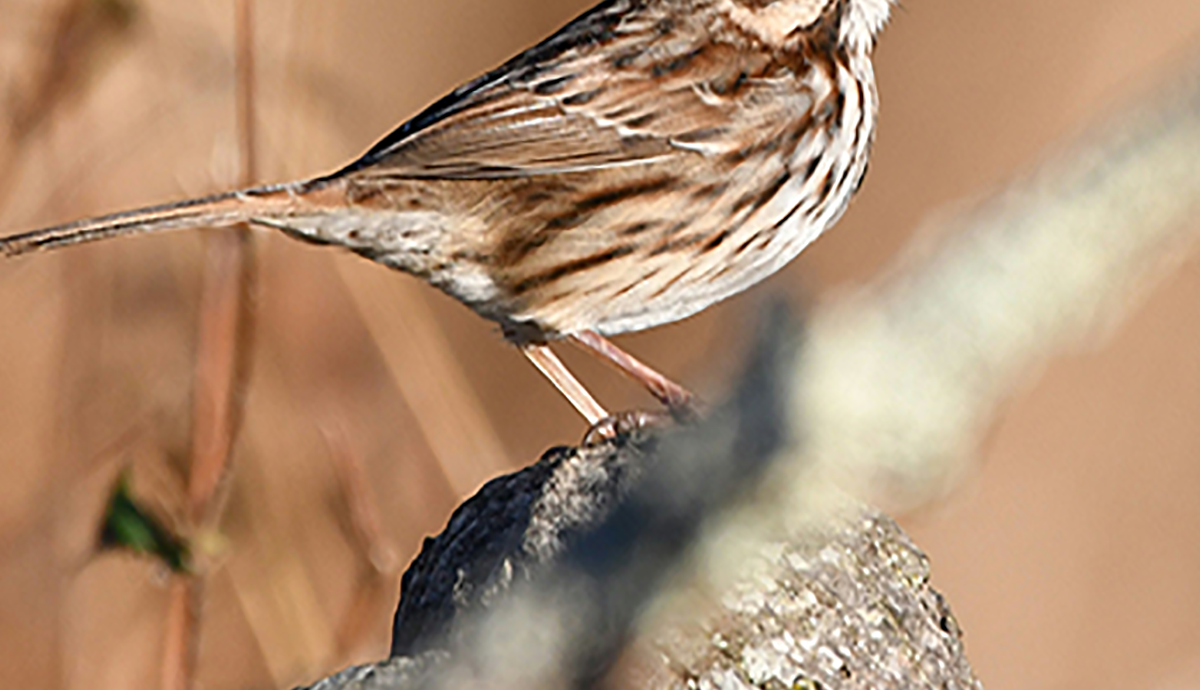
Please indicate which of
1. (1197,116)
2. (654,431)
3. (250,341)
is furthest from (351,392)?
(1197,116)

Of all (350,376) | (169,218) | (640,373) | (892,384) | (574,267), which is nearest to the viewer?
(892,384)

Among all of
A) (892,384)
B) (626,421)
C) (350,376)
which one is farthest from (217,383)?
(892,384)

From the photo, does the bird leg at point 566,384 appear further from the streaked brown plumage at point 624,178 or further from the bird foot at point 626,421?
the bird foot at point 626,421

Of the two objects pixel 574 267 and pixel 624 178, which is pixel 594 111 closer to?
pixel 624 178

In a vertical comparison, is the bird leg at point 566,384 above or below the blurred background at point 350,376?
below

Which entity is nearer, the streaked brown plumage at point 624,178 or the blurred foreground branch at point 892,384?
the blurred foreground branch at point 892,384

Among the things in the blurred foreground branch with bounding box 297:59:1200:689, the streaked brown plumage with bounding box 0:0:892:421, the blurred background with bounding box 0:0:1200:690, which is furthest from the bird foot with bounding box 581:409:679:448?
the blurred foreground branch with bounding box 297:59:1200:689

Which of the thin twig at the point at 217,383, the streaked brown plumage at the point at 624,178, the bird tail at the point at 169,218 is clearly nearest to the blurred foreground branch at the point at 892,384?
the bird tail at the point at 169,218
